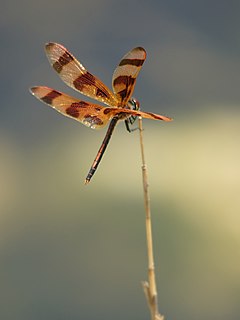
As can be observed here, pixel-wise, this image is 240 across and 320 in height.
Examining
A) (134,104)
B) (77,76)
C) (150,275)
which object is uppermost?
(77,76)

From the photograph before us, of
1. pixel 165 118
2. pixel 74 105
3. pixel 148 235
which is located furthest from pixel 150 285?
pixel 74 105

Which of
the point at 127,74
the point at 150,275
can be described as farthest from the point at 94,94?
the point at 150,275

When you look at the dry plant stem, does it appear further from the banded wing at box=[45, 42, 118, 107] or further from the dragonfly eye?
the banded wing at box=[45, 42, 118, 107]

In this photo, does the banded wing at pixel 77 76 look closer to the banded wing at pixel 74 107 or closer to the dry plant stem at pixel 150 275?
the banded wing at pixel 74 107

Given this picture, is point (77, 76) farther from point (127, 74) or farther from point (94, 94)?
point (127, 74)

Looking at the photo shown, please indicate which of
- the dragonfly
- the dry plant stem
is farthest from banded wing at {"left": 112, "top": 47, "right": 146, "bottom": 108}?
the dry plant stem

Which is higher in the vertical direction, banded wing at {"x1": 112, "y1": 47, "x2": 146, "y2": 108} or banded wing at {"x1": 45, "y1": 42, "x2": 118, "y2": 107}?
banded wing at {"x1": 45, "y1": 42, "x2": 118, "y2": 107}

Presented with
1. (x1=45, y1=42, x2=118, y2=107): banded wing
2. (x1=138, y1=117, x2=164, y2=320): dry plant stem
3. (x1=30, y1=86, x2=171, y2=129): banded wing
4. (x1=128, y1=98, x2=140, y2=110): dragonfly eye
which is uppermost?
(x1=45, y1=42, x2=118, y2=107): banded wing

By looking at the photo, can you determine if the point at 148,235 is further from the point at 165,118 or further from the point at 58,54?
the point at 58,54
